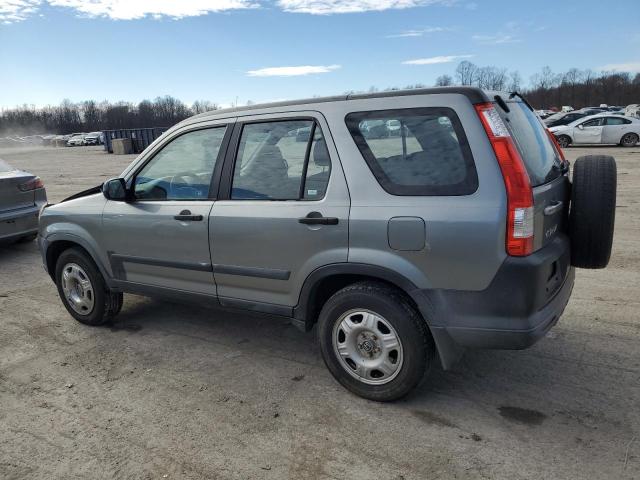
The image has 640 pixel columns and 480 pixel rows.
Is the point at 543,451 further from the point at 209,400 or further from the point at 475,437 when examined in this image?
the point at 209,400

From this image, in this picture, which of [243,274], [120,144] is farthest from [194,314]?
[120,144]

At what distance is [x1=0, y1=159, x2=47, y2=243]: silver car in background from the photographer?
24.0 ft

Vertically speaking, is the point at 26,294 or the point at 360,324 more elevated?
the point at 360,324

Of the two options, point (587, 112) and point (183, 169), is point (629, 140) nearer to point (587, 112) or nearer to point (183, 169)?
point (587, 112)

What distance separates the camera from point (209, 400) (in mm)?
3398

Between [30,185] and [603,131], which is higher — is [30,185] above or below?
below

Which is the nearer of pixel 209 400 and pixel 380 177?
pixel 380 177

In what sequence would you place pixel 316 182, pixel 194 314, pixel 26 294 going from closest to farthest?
pixel 316 182
pixel 194 314
pixel 26 294

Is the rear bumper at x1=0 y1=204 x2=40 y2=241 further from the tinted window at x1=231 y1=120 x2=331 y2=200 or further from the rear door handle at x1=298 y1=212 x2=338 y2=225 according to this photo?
the rear door handle at x1=298 y1=212 x2=338 y2=225

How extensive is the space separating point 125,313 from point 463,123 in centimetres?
378

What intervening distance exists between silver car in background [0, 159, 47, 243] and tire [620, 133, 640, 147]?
2204 cm

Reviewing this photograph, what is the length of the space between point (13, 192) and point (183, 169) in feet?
15.8

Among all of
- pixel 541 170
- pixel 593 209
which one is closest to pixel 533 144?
pixel 541 170

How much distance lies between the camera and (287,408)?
10.7ft
